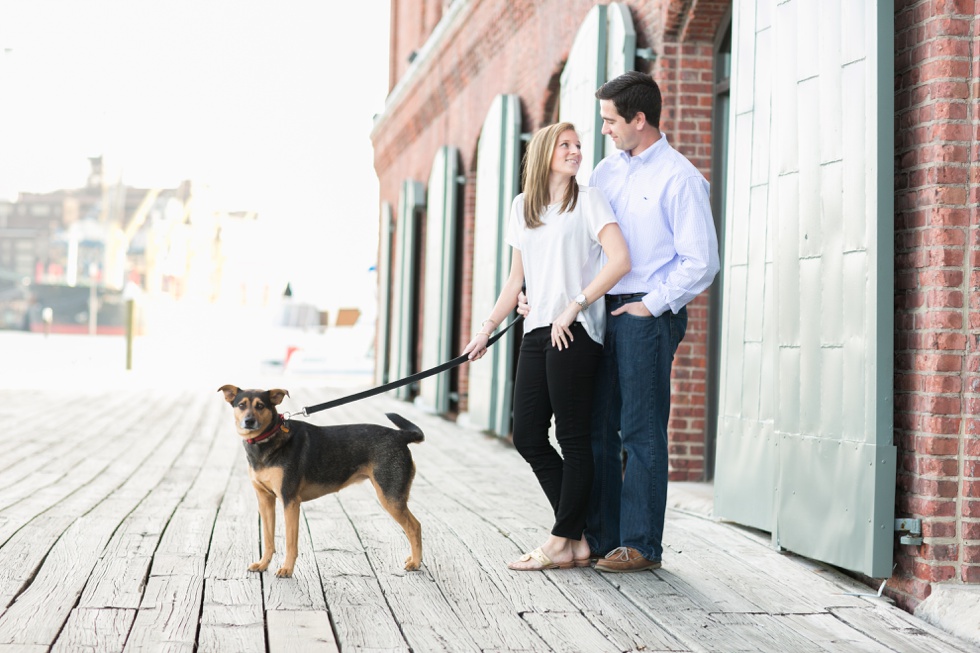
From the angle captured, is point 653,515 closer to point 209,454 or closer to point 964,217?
point 964,217

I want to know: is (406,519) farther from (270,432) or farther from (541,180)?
(541,180)

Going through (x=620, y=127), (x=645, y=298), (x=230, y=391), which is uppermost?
(x=620, y=127)

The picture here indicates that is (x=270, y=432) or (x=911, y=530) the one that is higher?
(x=270, y=432)

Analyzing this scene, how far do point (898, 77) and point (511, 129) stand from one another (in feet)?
20.9

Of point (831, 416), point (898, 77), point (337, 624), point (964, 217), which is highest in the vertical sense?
point (898, 77)

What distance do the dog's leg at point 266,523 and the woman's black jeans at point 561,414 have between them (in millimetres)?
912

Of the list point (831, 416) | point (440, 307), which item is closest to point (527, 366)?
point (831, 416)

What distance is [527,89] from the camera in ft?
35.6

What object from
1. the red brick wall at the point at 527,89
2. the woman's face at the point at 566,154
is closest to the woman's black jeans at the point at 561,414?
the woman's face at the point at 566,154

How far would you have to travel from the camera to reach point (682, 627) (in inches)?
152

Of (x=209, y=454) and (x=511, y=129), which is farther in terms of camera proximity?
(x=511, y=129)

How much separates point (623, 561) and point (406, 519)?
2.65 feet

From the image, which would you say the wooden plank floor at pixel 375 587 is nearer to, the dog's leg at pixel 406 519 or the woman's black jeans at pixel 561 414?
the dog's leg at pixel 406 519

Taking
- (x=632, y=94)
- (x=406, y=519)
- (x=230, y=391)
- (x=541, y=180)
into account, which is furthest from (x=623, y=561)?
(x=632, y=94)
